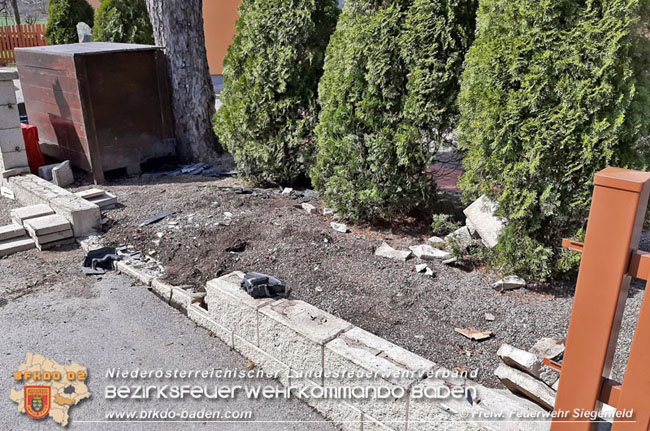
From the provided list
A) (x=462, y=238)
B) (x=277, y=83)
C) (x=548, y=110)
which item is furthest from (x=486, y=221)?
(x=277, y=83)

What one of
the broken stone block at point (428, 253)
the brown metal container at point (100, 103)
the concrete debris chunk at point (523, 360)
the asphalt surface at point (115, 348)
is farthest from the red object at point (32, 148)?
the concrete debris chunk at point (523, 360)

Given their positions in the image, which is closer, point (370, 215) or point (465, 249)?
point (465, 249)

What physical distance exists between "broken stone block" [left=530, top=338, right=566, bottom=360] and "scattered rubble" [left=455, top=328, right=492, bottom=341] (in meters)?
0.43

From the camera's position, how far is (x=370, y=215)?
5332 millimetres

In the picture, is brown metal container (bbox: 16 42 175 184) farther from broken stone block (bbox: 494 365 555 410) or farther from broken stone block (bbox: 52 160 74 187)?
broken stone block (bbox: 494 365 555 410)

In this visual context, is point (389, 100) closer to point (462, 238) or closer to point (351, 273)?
point (462, 238)

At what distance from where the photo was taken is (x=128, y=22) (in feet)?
33.1

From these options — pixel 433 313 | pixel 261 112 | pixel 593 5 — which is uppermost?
pixel 593 5

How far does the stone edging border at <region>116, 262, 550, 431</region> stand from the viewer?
8.38 ft

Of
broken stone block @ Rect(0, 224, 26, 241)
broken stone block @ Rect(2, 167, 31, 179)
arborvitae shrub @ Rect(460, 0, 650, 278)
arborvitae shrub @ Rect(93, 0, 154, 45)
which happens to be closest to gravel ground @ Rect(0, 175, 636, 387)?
broken stone block @ Rect(0, 224, 26, 241)

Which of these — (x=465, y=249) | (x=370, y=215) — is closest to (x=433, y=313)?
(x=465, y=249)

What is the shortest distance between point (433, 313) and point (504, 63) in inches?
78.3

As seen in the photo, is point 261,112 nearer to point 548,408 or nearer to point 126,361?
point 126,361

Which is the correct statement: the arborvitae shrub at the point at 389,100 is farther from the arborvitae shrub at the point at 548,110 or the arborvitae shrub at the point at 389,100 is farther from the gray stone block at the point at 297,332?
the gray stone block at the point at 297,332
